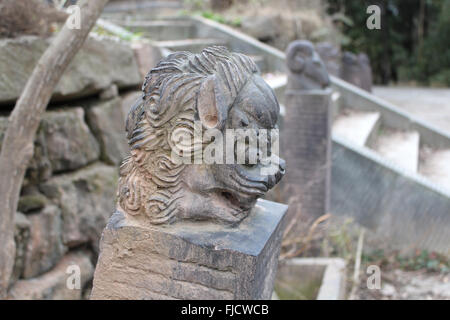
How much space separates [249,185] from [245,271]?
30 cm

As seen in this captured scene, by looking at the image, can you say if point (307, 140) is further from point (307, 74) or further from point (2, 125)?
point (2, 125)

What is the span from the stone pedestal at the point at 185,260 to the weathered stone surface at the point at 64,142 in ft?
5.76

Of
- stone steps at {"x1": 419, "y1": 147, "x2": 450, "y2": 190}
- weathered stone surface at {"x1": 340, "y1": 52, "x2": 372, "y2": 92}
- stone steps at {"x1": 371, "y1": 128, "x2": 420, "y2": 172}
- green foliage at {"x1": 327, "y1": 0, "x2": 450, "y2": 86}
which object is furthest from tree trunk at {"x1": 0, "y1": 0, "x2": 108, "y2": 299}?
green foliage at {"x1": 327, "y1": 0, "x2": 450, "y2": 86}

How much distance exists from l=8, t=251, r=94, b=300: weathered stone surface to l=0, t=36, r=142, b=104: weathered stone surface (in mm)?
1231

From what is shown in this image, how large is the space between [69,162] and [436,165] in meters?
4.91

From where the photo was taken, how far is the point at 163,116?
1643mm

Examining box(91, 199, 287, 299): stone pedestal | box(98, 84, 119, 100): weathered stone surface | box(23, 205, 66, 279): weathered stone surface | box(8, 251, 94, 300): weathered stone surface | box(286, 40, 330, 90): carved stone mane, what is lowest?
box(8, 251, 94, 300): weathered stone surface

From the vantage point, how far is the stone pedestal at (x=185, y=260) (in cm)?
164

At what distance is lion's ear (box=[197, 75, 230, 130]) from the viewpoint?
1.59 meters

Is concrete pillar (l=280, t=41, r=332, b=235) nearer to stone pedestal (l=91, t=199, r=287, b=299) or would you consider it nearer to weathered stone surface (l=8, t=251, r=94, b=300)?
weathered stone surface (l=8, t=251, r=94, b=300)

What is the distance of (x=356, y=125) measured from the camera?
6570 mm

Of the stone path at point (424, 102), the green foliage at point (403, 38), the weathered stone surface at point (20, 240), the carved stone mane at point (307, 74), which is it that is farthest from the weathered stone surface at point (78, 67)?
the green foliage at point (403, 38)

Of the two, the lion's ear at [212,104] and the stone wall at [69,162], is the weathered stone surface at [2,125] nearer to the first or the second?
the stone wall at [69,162]

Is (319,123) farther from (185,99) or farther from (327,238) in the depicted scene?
(185,99)
